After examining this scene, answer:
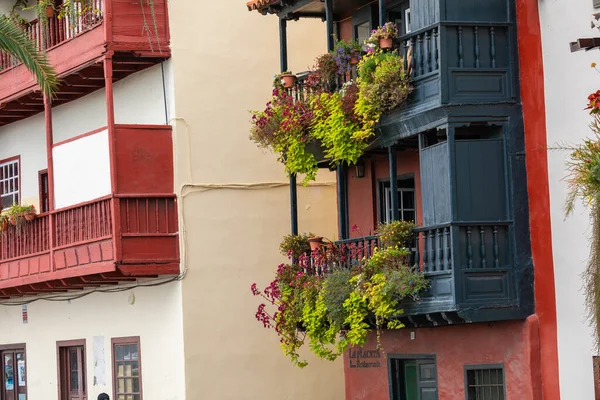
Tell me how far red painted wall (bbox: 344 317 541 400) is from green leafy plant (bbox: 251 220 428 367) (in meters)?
0.61

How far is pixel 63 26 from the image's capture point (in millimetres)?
25078

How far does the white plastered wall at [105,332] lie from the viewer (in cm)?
2373

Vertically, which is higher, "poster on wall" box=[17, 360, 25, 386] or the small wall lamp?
the small wall lamp

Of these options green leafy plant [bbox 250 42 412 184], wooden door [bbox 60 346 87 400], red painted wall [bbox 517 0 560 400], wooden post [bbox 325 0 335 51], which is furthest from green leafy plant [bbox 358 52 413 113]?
wooden door [bbox 60 346 87 400]

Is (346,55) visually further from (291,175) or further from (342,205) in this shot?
(291,175)

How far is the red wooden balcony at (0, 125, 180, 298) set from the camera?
2297 cm

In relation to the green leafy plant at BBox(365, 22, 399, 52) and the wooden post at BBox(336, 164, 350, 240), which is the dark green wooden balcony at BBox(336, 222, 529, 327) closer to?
the wooden post at BBox(336, 164, 350, 240)

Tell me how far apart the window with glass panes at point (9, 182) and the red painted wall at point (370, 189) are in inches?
→ 389

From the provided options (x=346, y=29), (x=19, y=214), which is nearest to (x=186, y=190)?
(x=346, y=29)

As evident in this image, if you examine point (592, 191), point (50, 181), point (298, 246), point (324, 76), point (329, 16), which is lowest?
point (298, 246)

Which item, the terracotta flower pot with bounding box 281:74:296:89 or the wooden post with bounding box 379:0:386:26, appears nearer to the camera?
the wooden post with bounding box 379:0:386:26

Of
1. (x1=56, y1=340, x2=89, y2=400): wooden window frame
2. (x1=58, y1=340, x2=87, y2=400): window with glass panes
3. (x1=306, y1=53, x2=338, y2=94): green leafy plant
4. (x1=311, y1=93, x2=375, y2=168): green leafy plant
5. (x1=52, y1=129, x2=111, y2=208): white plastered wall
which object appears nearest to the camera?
(x1=311, y1=93, x2=375, y2=168): green leafy plant

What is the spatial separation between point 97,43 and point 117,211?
3136 mm

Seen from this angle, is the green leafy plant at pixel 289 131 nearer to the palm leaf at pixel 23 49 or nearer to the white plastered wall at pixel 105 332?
the palm leaf at pixel 23 49
